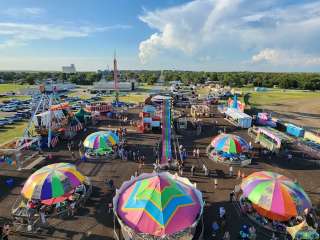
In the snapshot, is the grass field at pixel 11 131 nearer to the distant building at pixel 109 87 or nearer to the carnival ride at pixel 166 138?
the carnival ride at pixel 166 138

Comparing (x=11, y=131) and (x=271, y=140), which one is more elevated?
(x=271, y=140)

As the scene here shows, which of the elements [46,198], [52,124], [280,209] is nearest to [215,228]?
[280,209]

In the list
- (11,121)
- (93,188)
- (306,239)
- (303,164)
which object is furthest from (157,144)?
(11,121)

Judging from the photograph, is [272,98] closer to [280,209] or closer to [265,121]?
[265,121]

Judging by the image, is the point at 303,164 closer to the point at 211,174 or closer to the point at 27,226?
the point at 211,174

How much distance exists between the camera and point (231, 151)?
3045 cm

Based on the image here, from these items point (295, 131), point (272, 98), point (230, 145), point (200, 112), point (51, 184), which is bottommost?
point (295, 131)

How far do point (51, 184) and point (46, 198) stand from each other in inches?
48.7

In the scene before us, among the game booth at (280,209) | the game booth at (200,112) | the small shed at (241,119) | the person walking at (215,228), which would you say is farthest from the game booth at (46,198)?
the game booth at (200,112)

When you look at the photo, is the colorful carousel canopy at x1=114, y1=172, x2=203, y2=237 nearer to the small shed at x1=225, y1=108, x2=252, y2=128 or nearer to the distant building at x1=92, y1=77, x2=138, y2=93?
the small shed at x1=225, y1=108, x2=252, y2=128

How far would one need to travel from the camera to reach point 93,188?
24891 millimetres

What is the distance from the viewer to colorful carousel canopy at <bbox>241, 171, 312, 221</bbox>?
61.7 ft

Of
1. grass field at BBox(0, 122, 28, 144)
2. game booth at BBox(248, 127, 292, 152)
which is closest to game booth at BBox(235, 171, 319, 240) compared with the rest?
game booth at BBox(248, 127, 292, 152)

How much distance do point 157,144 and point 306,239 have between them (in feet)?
80.3
